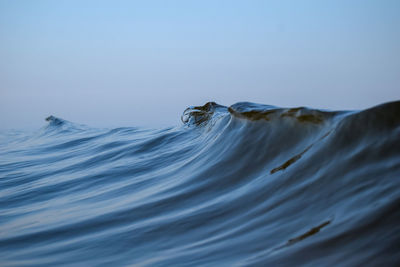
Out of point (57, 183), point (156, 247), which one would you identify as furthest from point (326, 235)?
point (57, 183)

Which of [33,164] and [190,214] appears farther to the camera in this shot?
[33,164]

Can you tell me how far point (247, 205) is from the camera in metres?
1.48

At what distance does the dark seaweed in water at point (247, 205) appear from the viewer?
1072 mm

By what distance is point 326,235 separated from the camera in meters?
1.06

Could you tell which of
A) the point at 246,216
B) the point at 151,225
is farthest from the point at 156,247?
the point at 246,216

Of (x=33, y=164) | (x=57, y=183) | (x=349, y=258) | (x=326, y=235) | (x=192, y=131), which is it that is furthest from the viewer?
(x=33, y=164)

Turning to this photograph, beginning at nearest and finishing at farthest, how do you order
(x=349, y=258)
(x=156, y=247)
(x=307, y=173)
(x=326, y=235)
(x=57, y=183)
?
(x=349, y=258) < (x=326, y=235) < (x=156, y=247) < (x=307, y=173) < (x=57, y=183)

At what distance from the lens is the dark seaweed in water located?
42.2 inches

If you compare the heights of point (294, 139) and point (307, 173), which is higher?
point (294, 139)

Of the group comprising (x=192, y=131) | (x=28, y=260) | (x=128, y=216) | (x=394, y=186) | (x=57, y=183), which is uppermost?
(x=192, y=131)

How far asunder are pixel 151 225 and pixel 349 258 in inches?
29.9

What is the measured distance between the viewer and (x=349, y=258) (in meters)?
0.95

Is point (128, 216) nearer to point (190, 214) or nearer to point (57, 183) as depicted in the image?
point (190, 214)

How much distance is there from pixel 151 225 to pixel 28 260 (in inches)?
16.1
